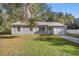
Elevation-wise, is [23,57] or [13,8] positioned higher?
[13,8]

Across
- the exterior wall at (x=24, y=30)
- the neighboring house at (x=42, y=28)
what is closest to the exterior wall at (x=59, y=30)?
the neighboring house at (x=42, y=28)

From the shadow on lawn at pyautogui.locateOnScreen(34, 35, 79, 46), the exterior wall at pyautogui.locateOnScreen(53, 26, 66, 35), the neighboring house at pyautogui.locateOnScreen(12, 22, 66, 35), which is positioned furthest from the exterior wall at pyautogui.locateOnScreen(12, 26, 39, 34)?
the exterior wall at pyautogui.locateOnScreen(53, 26, 66, 35)

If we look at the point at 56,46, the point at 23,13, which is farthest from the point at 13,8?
the point at 56,46

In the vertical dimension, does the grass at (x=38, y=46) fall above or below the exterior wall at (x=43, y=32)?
below

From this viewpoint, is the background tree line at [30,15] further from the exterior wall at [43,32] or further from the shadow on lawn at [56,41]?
the shadow on lawn at [56,41]

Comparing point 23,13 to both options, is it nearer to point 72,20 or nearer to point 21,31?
point 21,31

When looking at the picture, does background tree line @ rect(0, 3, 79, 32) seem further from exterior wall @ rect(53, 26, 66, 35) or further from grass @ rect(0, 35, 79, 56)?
grass @ rect(0, 35, 79, 56)
